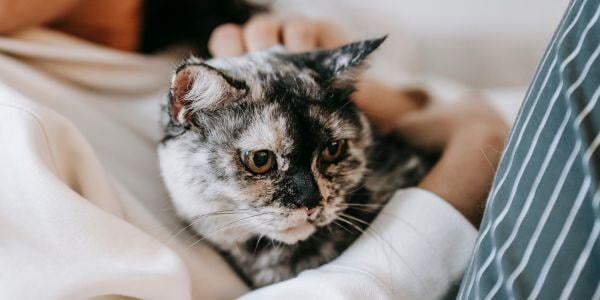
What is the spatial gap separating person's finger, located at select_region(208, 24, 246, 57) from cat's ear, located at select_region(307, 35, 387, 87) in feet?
0.65

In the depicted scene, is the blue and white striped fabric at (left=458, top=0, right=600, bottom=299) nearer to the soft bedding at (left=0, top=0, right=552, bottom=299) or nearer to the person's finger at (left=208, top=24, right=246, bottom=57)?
the soft bedding at (left=0, top=0, right=552, bottom=299)

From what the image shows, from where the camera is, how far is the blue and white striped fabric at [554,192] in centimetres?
51

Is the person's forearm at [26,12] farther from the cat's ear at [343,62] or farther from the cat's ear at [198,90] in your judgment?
the cat's ear at [343,62]

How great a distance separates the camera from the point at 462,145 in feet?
2.86

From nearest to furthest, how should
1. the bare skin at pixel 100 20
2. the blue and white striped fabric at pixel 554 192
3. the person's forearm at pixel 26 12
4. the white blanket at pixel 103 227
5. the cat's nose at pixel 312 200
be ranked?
the blue and white striped fabric at pixel 554 192 < the white blanket at pixel 103 227 < the cat's nose at pixel 312 200 < the person's forearm at pixel 26 12 < the bare skin at pixel 100 20

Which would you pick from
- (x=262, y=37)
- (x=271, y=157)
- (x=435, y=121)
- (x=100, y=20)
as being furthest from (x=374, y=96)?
(x=100, y=20)

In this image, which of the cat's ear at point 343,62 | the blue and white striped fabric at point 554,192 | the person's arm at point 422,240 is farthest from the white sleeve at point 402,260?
the cat's ear at point 343,62

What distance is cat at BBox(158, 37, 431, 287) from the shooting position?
2.38 ft

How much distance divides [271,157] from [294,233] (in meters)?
0.12

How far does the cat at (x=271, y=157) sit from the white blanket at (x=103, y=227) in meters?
0.07

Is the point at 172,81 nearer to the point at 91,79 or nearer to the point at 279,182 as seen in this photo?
the point at 279,182

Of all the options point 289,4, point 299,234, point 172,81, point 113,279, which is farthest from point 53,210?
point 289,4

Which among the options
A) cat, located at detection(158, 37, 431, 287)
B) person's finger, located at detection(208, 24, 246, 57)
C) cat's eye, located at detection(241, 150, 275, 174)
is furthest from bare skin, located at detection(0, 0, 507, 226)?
cat's eye, located at detection(241, 150, 275, 174)

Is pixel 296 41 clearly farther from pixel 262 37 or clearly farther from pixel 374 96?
pixel 374 96
